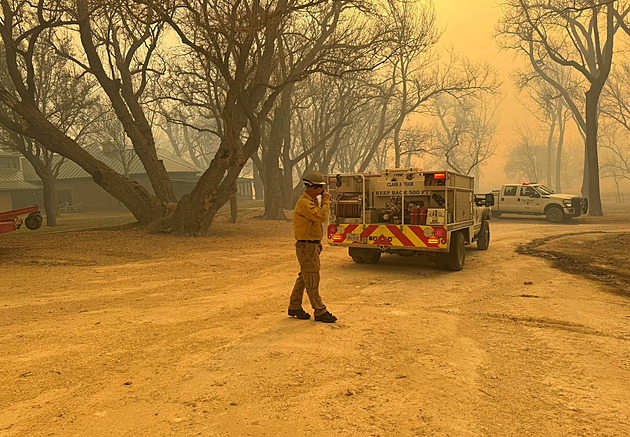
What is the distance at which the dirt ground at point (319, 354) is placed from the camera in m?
3.53

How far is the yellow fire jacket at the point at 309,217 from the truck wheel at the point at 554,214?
2181cm

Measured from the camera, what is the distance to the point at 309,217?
19.7ft

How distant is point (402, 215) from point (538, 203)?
18.1 meters

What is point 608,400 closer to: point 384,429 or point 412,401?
point 412,401

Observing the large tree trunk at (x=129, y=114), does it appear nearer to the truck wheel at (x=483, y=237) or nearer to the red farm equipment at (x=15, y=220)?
the red farm equipment at (x=15, y=220)

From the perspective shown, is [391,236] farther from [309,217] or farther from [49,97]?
[49,97]

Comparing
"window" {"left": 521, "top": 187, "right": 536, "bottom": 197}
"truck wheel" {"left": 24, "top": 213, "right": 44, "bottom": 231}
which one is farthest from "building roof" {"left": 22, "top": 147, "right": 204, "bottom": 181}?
"truck wheel" {"left": 24, "top": 213, "right": 44, "bottom": 231}

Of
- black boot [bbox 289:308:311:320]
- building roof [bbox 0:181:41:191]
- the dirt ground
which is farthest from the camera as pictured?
building roof [bbox 0:181:41:191]

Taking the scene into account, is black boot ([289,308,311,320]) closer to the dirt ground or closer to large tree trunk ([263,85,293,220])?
the dirt ground

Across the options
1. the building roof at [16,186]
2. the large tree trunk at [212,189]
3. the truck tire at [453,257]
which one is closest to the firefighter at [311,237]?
the truck tire at [453,257]

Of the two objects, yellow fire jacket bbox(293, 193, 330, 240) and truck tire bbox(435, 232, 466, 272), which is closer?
yellow fire jacket bbox(293, 193, 330, 240)

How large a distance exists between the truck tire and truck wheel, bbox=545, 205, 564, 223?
654 inches

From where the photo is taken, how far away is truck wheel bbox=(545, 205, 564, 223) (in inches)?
941

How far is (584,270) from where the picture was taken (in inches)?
396
